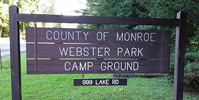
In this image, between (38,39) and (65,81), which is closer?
(38,39)

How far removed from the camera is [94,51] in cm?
251

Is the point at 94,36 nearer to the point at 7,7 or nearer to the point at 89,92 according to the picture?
the point at 89,92

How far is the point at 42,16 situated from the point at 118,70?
5.05 ft

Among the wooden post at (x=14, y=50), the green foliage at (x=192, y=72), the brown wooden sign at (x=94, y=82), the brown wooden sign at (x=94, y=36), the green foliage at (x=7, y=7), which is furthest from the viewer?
the green foliage at (x=7, y=7)

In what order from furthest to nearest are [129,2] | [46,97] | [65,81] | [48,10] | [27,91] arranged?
[48,10]
[129,2]
[65,81]
[27,91]
[46,97]

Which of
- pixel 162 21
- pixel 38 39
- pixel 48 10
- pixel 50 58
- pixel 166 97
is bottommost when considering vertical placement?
pixel 166 97

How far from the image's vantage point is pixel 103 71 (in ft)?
8.35

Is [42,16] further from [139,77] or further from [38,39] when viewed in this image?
[139,77]

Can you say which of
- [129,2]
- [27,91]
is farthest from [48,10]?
[27,91]

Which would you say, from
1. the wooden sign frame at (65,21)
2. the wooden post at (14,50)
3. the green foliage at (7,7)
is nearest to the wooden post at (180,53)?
the wooden sign frame at (65,21)

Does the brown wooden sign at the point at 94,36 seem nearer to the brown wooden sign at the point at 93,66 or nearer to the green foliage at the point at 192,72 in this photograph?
the brown wooden sign at the point at 93,66

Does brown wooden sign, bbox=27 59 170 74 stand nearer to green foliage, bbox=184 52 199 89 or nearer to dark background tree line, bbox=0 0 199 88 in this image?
green foliage, bbox=184 52 199 89

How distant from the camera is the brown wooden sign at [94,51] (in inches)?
96.7

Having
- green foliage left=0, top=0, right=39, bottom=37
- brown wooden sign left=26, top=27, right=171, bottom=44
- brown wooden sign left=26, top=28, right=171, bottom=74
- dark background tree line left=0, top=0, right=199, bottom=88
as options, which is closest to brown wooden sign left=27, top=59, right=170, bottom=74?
brown wooden sign left=26, top=28, right=171, bottom=74
